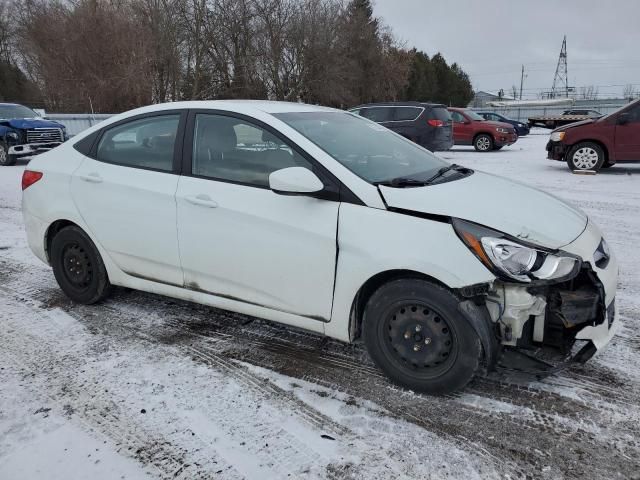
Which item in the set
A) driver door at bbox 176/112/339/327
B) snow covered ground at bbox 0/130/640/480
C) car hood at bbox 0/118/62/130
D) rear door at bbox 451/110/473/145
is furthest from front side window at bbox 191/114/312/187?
rear door at bbox 451/110/473/145

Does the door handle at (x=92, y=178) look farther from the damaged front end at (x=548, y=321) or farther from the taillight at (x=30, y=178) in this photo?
the damaged front end at (x=548, y=321)

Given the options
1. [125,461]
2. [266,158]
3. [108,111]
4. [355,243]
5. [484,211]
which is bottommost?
[125,461]

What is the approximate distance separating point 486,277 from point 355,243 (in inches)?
28.2

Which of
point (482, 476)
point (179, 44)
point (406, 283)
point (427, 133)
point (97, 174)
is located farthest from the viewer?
point (179, 44)

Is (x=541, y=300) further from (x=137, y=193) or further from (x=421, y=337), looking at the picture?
(x=137, y=193)

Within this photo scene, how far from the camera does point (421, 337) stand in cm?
269

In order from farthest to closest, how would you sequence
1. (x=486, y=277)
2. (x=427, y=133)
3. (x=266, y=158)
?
(x=427, y=133) → (x=266, y=158) → (x=486, y=277)

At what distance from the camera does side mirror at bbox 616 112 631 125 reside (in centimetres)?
1050

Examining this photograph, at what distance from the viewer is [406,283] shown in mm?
2658

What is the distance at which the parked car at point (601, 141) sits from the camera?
10.5 meters

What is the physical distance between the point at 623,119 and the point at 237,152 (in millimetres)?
10302

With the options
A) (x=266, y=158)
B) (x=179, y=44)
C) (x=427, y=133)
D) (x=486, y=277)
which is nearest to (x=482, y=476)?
(x=486, y=277)

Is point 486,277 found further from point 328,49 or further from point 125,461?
point 328,49

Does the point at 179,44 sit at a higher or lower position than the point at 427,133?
higher
